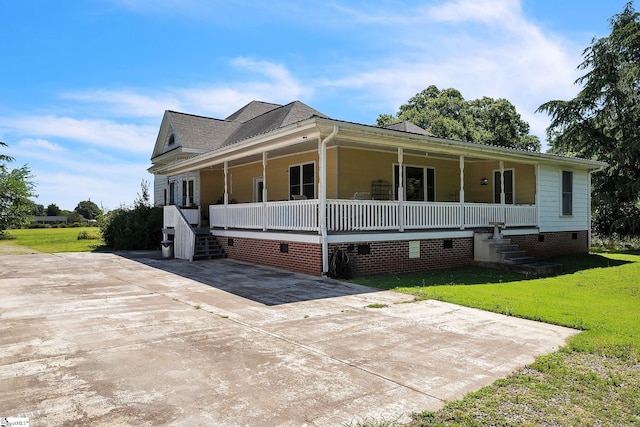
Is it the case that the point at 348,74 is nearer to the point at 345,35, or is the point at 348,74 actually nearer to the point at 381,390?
the point at 345,35

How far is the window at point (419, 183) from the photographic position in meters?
15.5

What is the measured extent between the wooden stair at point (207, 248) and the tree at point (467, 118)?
24535 millimetres

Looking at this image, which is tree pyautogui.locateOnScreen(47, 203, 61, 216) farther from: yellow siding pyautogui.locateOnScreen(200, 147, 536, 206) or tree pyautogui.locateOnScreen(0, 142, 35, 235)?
yellow siding pyautogui.locateOnScreen(200, 147, 536, 206)

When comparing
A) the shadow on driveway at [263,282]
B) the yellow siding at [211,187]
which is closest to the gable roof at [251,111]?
the yellow siding at [211,187]

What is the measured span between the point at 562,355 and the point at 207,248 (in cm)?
1235

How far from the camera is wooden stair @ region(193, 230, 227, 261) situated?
49.2 feet

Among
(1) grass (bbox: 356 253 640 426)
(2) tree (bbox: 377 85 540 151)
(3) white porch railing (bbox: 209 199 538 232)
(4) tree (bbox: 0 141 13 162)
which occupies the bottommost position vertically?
(1) grass (bbox: 356 253 640 426)

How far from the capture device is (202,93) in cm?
1593

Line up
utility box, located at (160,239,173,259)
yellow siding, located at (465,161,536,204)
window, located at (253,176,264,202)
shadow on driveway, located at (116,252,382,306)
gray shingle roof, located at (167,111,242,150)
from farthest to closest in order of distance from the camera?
1. gray shingle roof, located at (167,111,242,150)
2. window, located at (253,176,264,202)
3. utility box, located at (160,239,173,259)
4. yellow siding, located at (465,161,536,204)
5. shadow on driveway, located at (116,252,382,306)

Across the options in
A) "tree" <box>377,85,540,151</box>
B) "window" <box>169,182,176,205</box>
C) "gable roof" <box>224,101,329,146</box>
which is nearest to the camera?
"gable roof" <box>224,101,329,146</box>

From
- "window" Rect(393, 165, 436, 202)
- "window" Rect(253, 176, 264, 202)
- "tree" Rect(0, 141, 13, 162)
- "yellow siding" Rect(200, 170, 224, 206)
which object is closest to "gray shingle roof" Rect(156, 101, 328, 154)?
"yellow siding" Rect(200, 170, 224, 206)

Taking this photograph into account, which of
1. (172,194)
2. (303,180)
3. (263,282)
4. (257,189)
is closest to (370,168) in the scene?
(303,180)

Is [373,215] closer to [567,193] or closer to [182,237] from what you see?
[182,237]

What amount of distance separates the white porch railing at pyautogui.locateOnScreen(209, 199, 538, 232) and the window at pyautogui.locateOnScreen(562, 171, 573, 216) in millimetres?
2308
